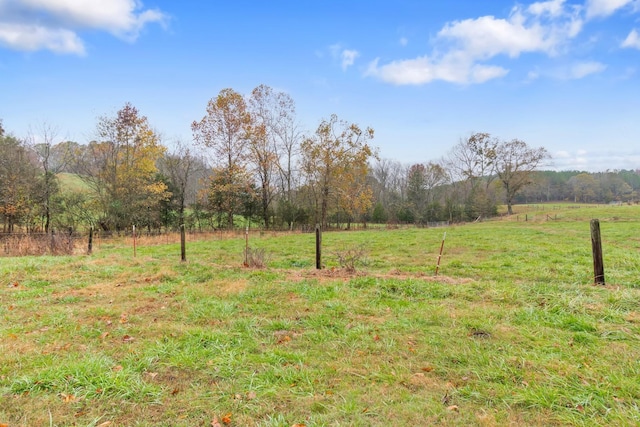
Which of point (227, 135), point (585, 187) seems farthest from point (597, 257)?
point (585, 187)

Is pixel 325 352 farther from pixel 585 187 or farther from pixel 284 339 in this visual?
pixel 585 187

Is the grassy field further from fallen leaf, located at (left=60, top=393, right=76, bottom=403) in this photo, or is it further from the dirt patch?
the dirt patch

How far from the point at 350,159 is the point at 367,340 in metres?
26.6

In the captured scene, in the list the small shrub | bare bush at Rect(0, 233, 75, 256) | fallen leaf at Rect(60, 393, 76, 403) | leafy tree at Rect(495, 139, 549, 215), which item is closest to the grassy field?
fallen leaf at Rect(60, 393, 76, 403)

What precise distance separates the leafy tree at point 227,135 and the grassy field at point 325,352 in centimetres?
2017

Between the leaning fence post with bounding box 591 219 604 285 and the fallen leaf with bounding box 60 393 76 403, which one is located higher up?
the leaning fence post with bounding box 591 219 604 285

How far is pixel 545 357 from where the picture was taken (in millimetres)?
3219

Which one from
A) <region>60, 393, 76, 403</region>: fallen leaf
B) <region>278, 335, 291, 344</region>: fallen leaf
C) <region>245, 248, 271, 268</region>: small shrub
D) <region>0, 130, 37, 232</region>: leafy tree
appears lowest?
<region>278, 335, 291, 344</region>: fallen leaf

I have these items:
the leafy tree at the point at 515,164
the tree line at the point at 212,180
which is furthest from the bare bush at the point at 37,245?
the leafy tree at the point at 515,164

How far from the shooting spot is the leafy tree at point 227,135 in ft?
86.4

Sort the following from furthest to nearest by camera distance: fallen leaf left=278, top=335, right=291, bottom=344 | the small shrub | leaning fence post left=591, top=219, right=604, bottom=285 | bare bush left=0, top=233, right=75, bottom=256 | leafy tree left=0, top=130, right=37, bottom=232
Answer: leafy tree left=0, top=130, right=37, bottom=232 < bare bush left=0, top=233, right=75, bottom=256 < the small shrub < leaning fence post left=591, top=219, right=604, bottom=285 < fallen leaf left=278, top=335, right=291, bottom=344

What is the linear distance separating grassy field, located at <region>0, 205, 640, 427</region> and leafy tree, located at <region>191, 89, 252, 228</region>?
66.2ft

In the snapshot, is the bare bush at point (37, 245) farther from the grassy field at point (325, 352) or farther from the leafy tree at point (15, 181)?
the leafy tree at point (15, 181)

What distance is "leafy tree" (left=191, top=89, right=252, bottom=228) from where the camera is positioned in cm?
2634
